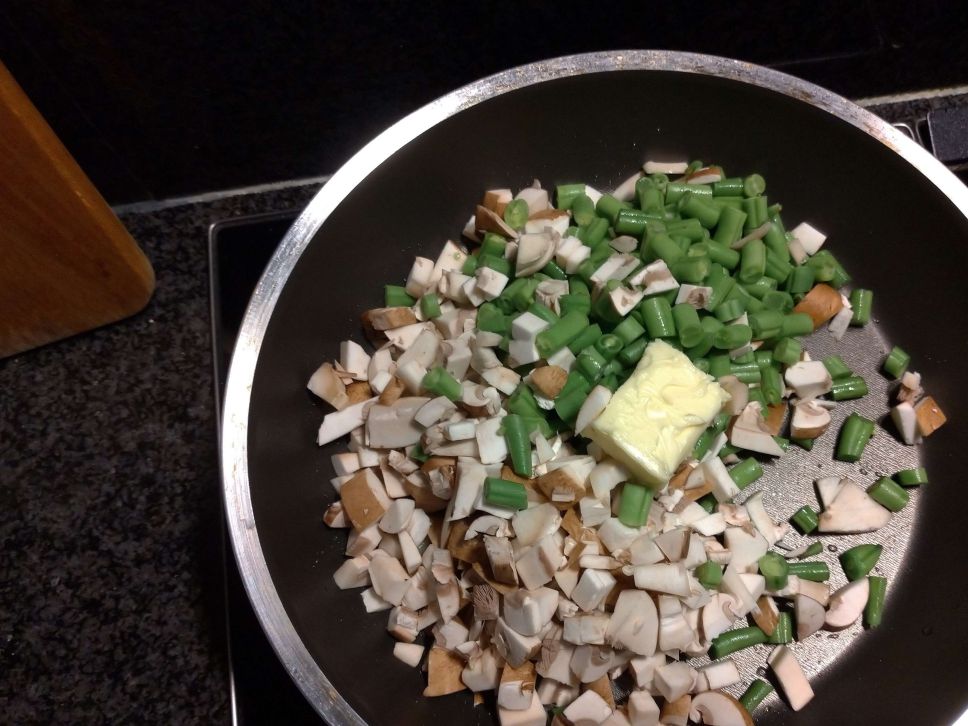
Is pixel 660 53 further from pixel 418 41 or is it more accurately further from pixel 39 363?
pixel 39 363

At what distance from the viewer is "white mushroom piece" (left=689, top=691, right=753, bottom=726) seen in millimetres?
897

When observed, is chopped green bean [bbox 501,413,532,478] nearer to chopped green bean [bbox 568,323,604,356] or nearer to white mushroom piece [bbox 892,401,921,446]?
chopped green bean [bbox 568,323,604,356]

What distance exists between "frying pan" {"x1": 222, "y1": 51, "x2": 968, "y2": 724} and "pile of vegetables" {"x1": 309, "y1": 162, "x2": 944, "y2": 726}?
3cm

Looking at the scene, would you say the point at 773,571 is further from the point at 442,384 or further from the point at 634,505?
the point at 442,384

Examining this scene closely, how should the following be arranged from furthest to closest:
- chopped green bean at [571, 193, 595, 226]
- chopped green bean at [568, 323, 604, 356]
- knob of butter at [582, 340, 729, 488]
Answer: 1. chopped green bean at [571, 193, 595, 226]
2. chopped green bean at [568, 323, 604, 356]
3. knob of butter at [582, 340, 729, 488]

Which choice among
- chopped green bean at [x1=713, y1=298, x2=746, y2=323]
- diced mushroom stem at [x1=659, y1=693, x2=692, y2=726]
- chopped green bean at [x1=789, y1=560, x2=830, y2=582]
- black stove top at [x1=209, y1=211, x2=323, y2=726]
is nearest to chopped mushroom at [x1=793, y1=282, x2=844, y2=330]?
chopped green bean at [x1=713, y1=298, x2=746, y2=323]

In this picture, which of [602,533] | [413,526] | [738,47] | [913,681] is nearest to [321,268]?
[413,526]

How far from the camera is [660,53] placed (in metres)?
0.98

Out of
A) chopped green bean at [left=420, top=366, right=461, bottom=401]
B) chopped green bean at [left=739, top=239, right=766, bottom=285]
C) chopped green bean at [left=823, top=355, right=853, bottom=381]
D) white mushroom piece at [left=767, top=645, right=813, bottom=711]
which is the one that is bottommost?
white mushroom piece at [left=767, top=645, right=813, bottom=711]

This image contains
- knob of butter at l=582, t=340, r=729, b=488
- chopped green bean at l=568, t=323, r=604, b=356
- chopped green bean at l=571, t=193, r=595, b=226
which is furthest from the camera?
chopped green bean at l=571, t=193, r=595, b=226

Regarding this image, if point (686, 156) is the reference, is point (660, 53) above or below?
above

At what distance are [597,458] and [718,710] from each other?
34 cm

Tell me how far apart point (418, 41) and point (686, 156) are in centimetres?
43

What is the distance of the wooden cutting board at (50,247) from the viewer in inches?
36.4
